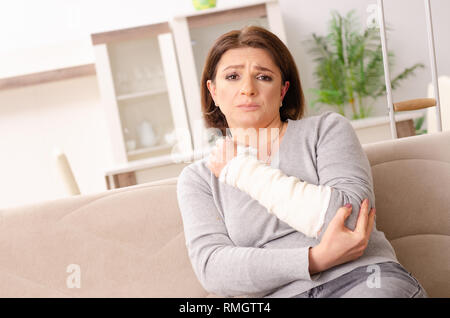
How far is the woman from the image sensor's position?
1.02 m

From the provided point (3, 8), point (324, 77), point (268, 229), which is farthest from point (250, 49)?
point (3, 8)

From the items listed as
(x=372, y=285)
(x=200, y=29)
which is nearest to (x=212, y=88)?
(x=372, y=285)

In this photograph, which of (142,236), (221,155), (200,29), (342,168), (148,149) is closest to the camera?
(342,168)

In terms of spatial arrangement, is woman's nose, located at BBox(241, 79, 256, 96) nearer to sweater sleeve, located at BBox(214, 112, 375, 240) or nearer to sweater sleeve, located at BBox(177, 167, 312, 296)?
sweater sleeve, located at BBox(214, 112, 375, 240)

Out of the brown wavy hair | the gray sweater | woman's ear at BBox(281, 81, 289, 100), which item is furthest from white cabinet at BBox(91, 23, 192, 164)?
the gray sweater

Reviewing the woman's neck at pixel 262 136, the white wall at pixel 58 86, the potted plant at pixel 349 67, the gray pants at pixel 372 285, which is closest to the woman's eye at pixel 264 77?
the woman's neck at pixel 262 136

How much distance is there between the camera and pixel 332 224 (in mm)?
1014

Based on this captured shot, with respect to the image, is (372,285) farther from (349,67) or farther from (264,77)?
(349,67)

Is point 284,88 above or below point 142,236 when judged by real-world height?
above

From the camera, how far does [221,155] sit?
121 cm

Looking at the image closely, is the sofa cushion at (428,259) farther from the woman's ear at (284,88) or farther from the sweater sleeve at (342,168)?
the woman's ear at (284,88)

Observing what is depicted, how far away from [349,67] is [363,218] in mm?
3075

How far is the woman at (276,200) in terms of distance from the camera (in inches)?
40.3

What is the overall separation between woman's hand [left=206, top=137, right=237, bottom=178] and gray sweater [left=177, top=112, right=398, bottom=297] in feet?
0.10
